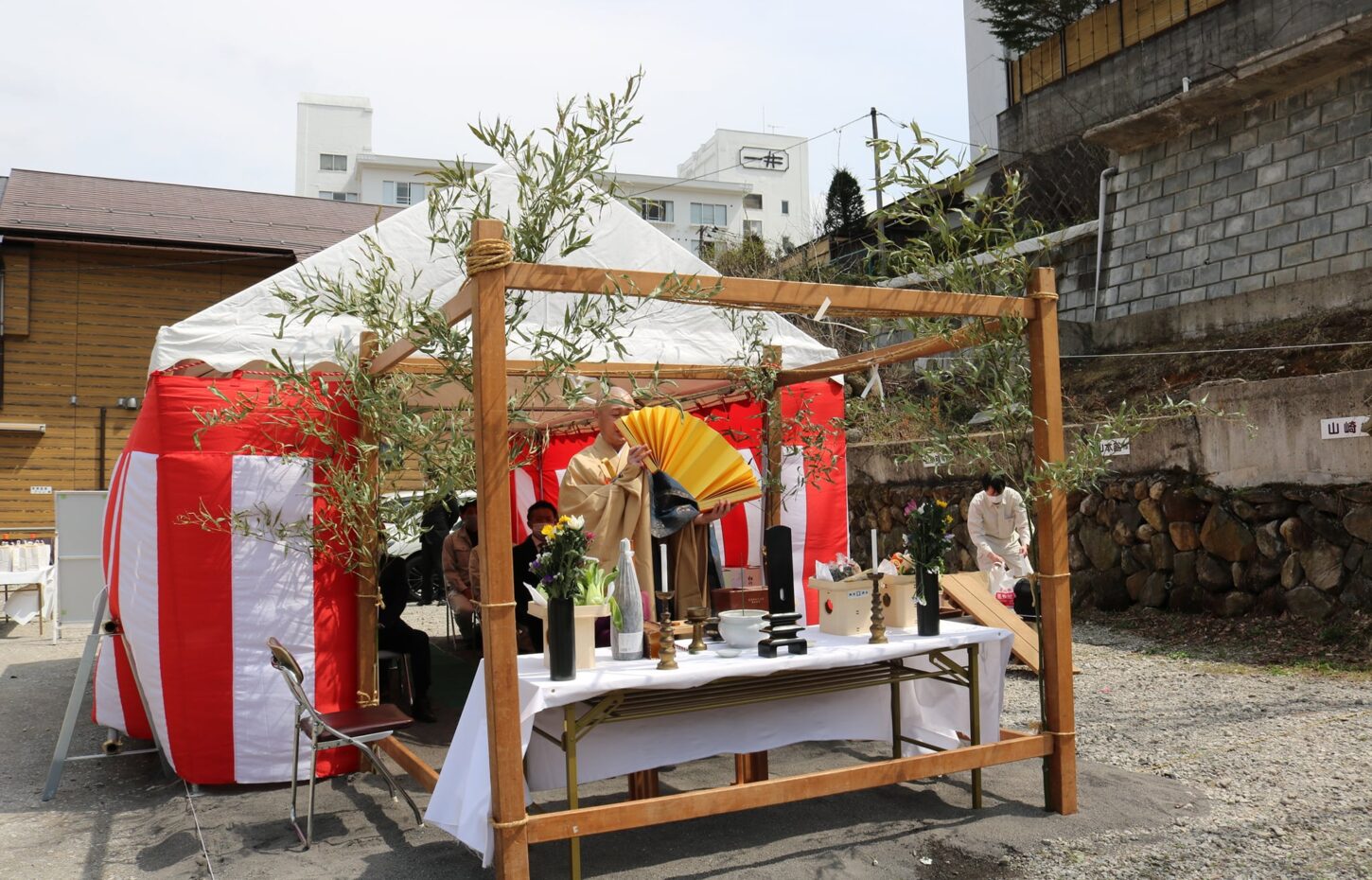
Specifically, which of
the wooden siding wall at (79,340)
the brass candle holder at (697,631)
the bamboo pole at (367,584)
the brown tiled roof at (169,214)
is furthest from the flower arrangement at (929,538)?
the wooden siding wall at (79,340)

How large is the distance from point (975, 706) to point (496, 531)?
2119 mm

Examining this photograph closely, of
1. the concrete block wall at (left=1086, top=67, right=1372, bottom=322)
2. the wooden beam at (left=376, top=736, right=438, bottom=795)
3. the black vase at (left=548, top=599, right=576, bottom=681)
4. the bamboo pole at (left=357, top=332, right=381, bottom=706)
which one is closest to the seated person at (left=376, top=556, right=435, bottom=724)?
the bamboo pole at (left=357, top=332, right=381, bottom=706)

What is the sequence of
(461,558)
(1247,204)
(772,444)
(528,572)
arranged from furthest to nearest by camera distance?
(1247,204) < (461,558) < (772,444) < (528,572)

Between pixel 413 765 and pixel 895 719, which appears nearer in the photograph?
pixel 413 765

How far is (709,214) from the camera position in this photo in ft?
141

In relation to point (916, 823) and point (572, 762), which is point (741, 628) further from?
point (916, 823)

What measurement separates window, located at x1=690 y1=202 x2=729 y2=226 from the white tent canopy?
37.4 meters

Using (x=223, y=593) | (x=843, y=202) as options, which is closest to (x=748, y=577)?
(x=223, y=593)

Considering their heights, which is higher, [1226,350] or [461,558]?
[1226,350]

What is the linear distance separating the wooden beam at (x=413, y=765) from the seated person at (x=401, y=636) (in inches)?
54.9

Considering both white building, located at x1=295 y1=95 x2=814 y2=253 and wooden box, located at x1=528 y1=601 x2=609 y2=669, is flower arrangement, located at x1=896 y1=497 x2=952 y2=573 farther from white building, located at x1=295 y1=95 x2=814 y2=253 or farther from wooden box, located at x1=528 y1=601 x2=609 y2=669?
white building, located at x1=295 y1=95 x2=814 y2=253

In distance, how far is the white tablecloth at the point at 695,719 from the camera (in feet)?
10.8

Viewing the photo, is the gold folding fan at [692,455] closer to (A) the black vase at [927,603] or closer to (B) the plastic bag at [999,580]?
(A) the black vase at [927,603]

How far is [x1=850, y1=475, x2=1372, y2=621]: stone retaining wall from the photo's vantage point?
6.82 meters
